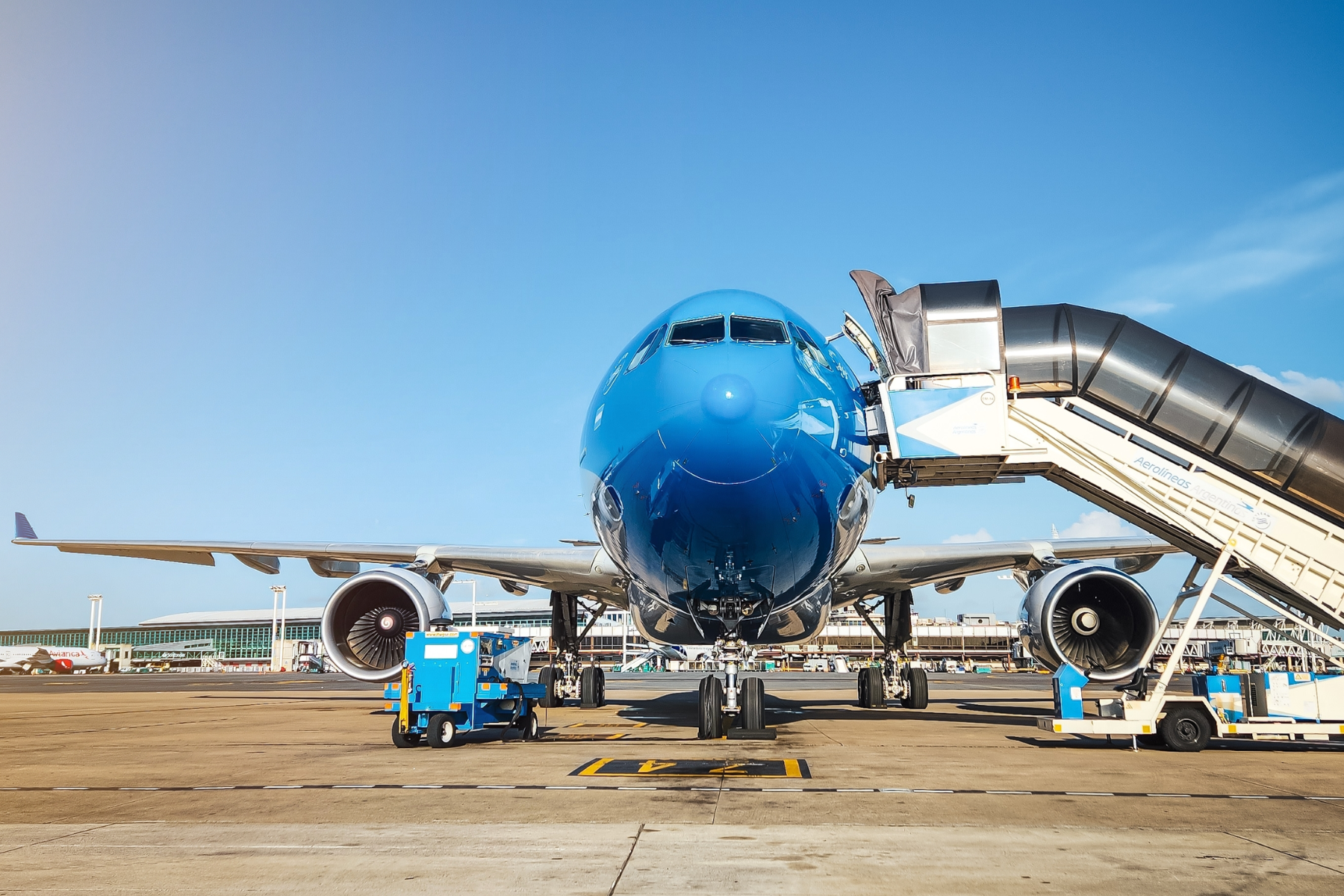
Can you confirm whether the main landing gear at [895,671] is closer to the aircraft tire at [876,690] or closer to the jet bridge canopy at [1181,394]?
the aircraft tire at [876,690]

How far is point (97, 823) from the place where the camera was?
5652 millimetres

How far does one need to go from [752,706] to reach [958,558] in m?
5.67

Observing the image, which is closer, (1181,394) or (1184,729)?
(1181,394)

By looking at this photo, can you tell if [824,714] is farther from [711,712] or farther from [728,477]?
[728,477]

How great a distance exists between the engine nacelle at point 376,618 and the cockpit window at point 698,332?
23.4 ft

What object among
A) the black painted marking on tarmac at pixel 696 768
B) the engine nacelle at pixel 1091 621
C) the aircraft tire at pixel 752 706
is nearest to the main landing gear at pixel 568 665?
the aircraft tire at pixel 752 706

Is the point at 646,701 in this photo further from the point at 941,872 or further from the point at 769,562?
the point at 941,872

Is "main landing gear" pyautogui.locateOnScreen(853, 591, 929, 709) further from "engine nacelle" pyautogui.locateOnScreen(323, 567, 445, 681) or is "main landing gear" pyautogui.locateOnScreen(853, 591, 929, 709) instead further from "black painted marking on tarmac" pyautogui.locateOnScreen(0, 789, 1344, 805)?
"black painted marking on tarmac" pyautogui.locateOnScreen(0, 789, 1344, 805)

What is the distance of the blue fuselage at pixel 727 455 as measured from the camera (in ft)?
25.1

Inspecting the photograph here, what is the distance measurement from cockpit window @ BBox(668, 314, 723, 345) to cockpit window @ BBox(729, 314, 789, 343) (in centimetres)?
12

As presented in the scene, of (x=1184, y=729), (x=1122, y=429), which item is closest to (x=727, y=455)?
(x=1122, y=429)

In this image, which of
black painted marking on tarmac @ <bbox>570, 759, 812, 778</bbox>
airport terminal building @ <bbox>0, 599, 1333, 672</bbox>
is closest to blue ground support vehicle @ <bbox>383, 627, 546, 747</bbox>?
black painted marking on tarmac @ <bbox>570, 759, 812, 778</bbox>

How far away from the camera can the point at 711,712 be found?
428 inches

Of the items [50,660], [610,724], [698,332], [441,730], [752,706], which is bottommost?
[50,660]
